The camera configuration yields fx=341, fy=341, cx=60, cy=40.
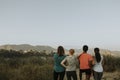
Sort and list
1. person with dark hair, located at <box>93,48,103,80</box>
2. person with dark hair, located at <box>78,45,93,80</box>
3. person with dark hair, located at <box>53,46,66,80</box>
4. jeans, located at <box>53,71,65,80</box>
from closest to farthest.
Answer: person with dark hair, located at <box>93,48,103,80</box>
person with dark hair, located at <box>78,45,93,80</box>
person with dark hair, located at <box>53,46,66,80</box>
jeans, located at <box>53,71,65,80</box>

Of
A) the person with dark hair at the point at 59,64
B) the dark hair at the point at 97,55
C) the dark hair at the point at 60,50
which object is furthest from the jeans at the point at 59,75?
the dark hair at the point at 97,55

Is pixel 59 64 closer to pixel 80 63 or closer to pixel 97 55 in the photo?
pixel 80 63

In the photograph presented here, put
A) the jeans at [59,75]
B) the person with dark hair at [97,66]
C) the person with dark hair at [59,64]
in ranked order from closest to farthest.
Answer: the person with dark hair at [97,66] → the person with dark hair at [59,64] → the jeans at [59,75]

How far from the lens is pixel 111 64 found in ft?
101

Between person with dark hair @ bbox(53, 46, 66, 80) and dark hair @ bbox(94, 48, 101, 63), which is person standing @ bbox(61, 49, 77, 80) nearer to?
person with dark hair @ bbox(53, 46, 66, 80)

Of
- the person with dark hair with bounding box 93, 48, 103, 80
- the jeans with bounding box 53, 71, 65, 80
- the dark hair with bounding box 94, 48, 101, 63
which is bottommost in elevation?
the jeans with bounding box 53, 71, 65, 80

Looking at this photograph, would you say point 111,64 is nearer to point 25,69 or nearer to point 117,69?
point 117,69

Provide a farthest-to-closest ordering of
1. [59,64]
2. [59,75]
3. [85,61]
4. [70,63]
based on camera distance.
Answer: [59,75] < [59,64] < [70,63] < [85,61]

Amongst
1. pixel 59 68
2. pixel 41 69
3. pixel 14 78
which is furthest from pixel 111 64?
pixel 59 68

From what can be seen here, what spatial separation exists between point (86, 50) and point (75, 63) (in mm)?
733

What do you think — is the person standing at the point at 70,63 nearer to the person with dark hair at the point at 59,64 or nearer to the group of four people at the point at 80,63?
the group of four people at the point at 80,63

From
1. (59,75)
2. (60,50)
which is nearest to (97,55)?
(60,50)

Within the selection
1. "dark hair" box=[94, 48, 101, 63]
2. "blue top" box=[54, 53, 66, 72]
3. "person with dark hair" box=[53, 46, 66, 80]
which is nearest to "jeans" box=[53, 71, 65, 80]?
"person with dark hair" box=[53, 46, 66, 80]

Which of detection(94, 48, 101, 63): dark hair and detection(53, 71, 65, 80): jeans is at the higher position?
detection(94, 48, 101, 63): dark hair
